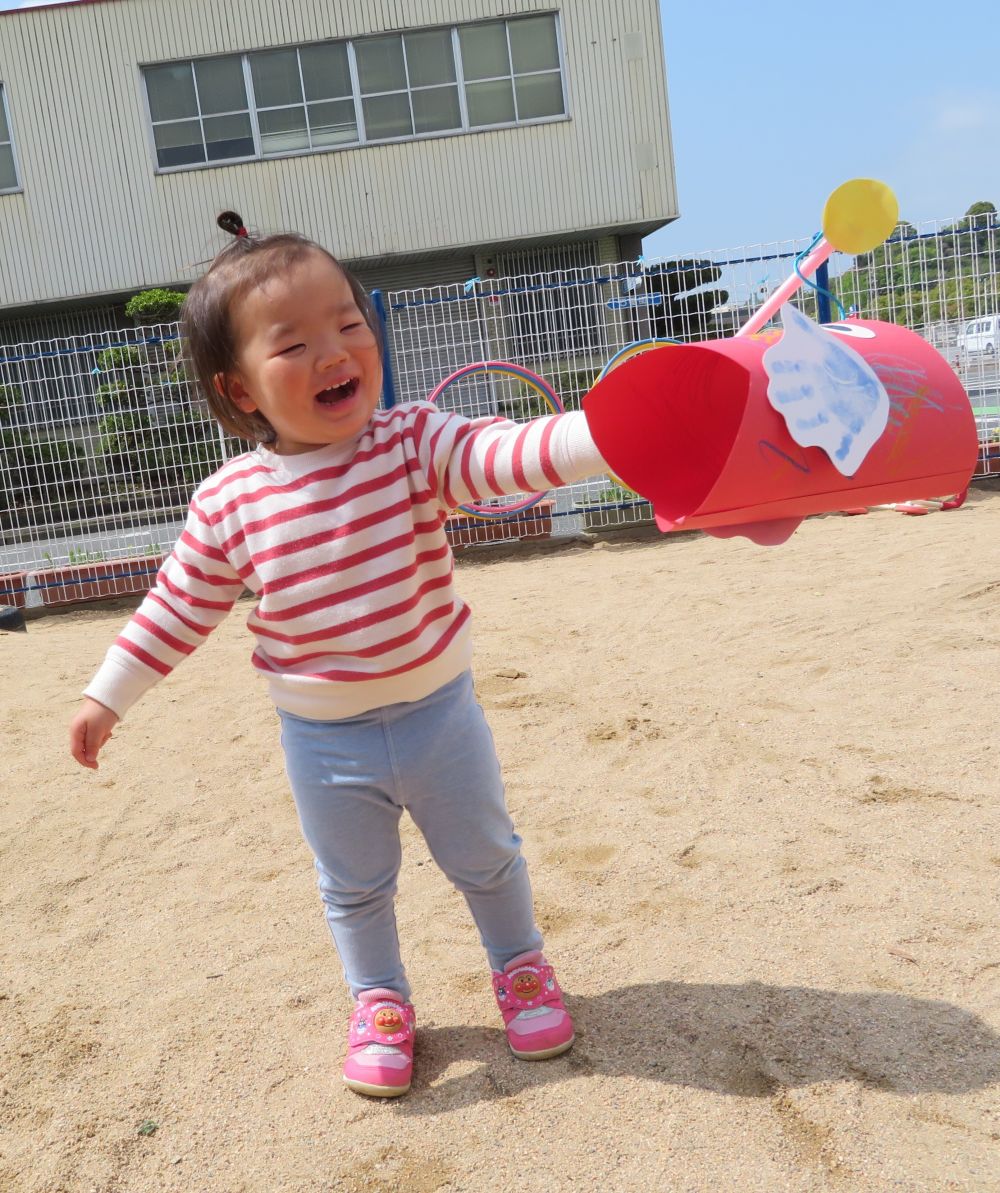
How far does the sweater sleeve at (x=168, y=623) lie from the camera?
167 cm

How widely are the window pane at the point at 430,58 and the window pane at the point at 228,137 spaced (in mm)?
2233

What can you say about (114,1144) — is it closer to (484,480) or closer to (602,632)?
(484,480)

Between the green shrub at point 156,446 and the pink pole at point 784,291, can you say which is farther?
the green shrub at point 156,446

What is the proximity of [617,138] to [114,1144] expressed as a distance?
1383cm


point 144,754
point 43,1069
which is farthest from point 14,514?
point 43,1069

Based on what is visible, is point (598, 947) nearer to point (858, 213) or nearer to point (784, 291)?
point (784, 291)

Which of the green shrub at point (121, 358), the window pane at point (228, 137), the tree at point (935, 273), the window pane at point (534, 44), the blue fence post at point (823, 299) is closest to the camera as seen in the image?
the blue fence post at point (823, 299)

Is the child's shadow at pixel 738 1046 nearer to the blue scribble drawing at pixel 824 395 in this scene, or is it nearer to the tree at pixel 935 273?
the blue scribble drawing at pixel 824 395

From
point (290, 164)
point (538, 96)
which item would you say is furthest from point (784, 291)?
point (290, 164)

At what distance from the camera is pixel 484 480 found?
4.87 ft

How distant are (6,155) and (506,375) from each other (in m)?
10.5

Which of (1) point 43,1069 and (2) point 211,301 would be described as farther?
(1) point 43,1069

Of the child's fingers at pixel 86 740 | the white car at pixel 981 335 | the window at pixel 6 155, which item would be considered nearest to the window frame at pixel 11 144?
the window at pixel 6 155

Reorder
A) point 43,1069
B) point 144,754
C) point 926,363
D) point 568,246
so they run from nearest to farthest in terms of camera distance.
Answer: point 926,363
point 43,1069
point 144,754
point 568,246
